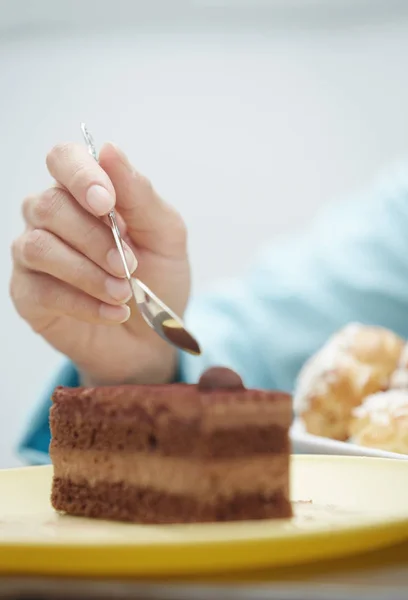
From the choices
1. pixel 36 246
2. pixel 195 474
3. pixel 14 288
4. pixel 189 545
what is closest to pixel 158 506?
pixel 195 474

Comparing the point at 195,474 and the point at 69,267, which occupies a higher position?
the point at 69,267

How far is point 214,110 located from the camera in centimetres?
232

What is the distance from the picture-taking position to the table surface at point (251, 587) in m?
0.30

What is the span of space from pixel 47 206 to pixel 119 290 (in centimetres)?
12

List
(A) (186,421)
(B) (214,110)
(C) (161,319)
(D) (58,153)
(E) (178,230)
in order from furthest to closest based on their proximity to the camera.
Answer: (B) (214,110)
(E) (178,230)
(D) (58,153)
(C) (161,319)
(A) (186,421)

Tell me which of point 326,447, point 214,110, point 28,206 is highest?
point 214,110

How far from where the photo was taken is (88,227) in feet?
2.30

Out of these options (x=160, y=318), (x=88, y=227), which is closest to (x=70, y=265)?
(x=88, y=227)

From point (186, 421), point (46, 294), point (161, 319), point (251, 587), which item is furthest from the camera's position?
point (46, 294)

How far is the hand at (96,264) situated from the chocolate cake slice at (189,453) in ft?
0.62

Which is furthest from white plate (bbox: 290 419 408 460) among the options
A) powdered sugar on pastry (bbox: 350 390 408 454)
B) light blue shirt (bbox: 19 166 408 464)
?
light blue shirt (bbox: 19 166 408 464)

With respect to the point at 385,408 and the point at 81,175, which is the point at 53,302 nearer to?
the point at 81,175

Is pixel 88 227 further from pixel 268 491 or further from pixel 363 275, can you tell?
pixel 363 275

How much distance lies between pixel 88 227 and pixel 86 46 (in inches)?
65.5
